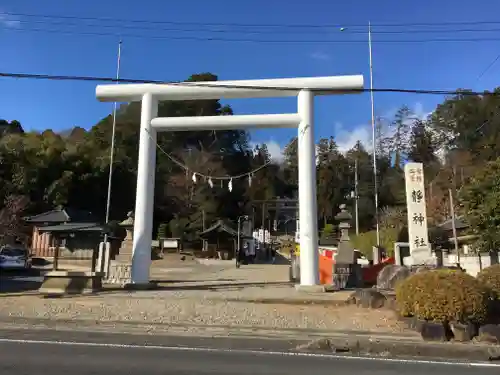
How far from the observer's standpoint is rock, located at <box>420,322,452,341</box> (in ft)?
26.3

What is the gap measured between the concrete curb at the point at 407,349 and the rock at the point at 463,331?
0.56 metres

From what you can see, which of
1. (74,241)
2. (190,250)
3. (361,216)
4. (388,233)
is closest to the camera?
(74,241)

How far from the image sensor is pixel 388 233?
30609 mm

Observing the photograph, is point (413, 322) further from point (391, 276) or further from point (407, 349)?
point (391, 276)

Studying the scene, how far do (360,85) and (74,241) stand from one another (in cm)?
2137

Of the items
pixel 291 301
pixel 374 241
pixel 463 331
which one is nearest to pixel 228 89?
pixel 291 301

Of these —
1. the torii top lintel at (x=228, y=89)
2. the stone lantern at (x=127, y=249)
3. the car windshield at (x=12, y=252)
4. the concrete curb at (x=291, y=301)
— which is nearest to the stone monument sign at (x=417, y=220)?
the torii top lintel at (x=228, y=89)

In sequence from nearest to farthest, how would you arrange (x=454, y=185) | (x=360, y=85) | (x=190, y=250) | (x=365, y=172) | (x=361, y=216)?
1. (x=360, y=85)
2. (x=454, y=185)
3. (x=190, y=250)
4. (x=361, y=216)
5. (x=365, y=172)

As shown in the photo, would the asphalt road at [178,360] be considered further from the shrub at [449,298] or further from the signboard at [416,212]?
the signboard at [416,212]

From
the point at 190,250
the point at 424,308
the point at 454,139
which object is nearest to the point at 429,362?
the point at 424,308

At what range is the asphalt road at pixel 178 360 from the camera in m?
5.33

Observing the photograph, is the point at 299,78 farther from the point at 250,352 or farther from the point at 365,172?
the point at 365,172

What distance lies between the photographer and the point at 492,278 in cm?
962

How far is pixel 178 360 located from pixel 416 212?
48.3ft
